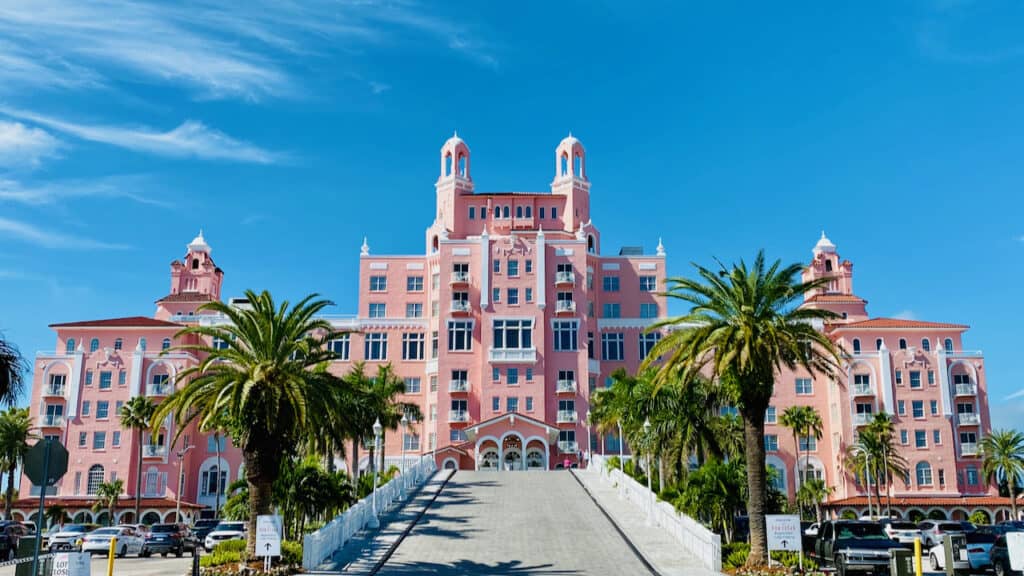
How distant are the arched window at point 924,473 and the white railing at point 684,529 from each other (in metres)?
37.2

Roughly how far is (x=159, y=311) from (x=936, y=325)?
70.6 metres

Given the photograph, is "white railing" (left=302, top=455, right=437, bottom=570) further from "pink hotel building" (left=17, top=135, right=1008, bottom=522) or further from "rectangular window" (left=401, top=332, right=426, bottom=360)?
"rectangular window" (left=401, top=332, right=426, bottom=360)

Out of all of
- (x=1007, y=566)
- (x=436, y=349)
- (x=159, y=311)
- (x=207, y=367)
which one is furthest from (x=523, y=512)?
(x=159, y=311)

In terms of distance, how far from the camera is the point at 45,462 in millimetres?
14367

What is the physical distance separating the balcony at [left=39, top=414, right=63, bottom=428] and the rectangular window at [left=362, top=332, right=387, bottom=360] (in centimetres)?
2489

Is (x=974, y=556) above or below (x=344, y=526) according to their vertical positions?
below

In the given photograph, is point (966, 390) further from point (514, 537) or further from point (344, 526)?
point (344, 526)

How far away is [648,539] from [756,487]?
21.9 ft

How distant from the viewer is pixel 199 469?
7756 cm

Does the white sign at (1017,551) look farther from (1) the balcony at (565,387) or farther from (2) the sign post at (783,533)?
(1) the balcony at (565,387)

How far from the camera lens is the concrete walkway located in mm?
28734

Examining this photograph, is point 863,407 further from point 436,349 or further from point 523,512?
point 523,512

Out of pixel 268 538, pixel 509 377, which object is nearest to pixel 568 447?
pixel 509 377

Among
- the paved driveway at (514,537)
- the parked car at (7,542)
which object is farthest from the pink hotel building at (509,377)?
the parked car at (7,542)
